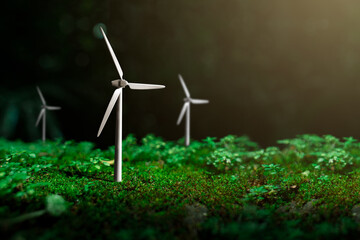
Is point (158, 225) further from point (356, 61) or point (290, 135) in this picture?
point (356, 61)

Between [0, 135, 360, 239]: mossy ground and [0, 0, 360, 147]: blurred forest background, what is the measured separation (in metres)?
5.17

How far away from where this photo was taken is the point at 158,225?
4043mm

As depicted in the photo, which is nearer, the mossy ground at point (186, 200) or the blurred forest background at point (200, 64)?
the mossy ground at point (186, 200)

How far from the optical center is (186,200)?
505 cm

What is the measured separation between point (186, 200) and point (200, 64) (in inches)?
364

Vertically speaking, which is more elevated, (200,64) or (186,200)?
(200,64)

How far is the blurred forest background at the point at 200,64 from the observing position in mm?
12898

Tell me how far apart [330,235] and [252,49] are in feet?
35.8

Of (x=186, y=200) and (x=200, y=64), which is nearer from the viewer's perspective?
(x=186, y=200)

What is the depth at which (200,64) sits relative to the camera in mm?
13305

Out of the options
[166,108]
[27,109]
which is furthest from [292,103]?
[27,109]

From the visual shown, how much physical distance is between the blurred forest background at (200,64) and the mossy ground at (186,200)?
204 inches

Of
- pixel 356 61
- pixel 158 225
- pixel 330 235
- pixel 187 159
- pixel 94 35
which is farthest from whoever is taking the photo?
pixel 94 35

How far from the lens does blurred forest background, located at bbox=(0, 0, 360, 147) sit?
508 inches
